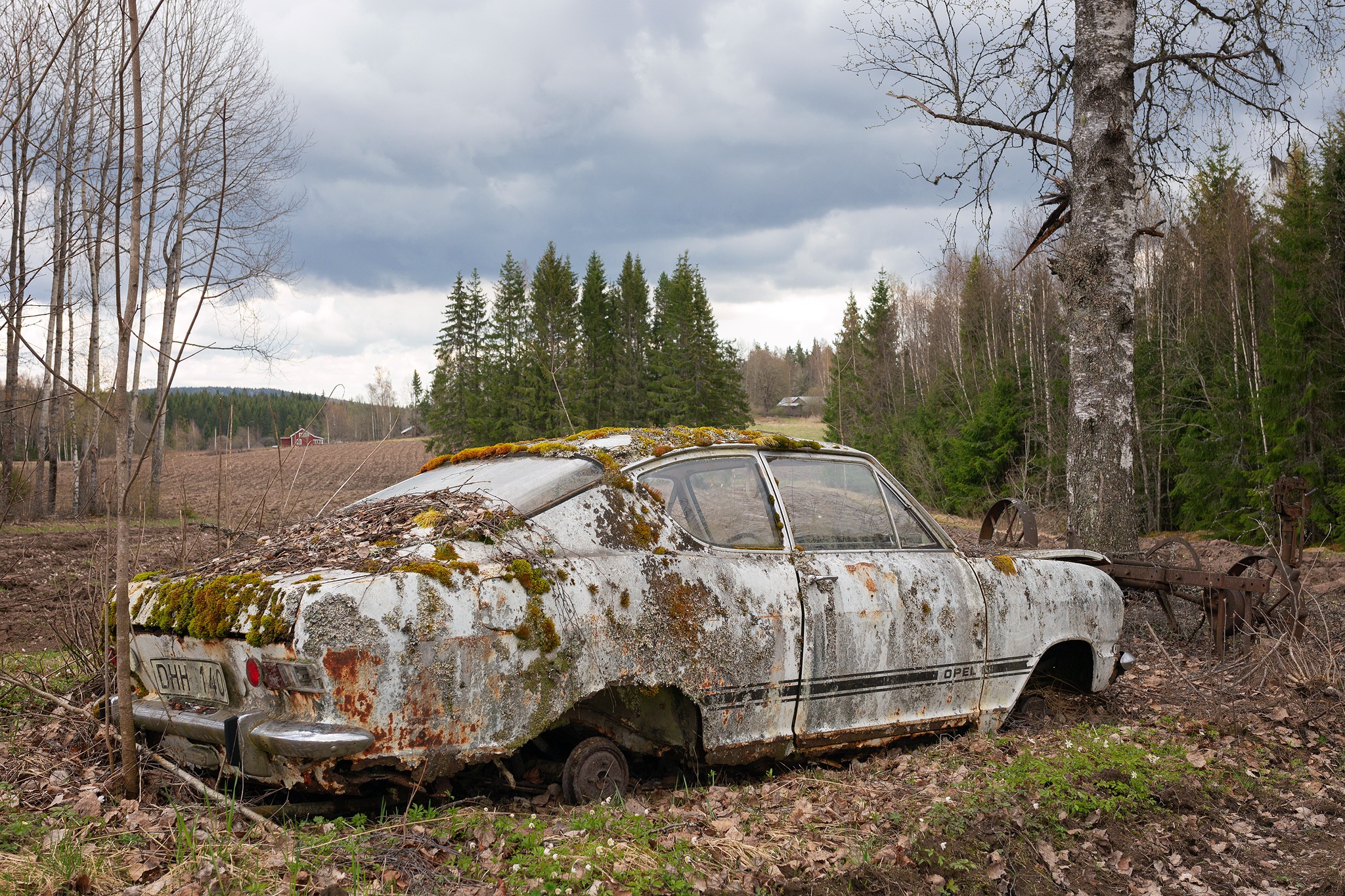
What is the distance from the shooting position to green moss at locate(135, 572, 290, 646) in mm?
3002

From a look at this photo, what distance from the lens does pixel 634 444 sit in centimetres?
415

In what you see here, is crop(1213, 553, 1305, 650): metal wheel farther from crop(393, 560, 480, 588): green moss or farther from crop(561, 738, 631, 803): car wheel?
crop(393, 560, 480, 588): green moss

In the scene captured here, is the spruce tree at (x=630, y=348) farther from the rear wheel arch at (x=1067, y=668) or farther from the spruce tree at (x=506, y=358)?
the rear wheel arch at (x=1067, y=668)

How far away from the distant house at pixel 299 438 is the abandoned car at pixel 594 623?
1.59ft

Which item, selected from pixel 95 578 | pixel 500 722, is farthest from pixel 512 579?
pixel 95 578

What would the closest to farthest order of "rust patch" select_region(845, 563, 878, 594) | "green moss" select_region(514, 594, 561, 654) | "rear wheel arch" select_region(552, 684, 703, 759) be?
"green moss" select_region(514, 594, 561, 654)
"rear wheel arch" select_region(552, 684, 703, 759)
"rust patch" select_region(845, 563, 878, 594)

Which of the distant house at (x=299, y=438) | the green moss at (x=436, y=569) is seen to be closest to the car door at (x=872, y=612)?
the green moss at (x=436, y=569)

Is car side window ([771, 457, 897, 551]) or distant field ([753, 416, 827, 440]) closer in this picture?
car side window ([771, 457, 897, 551])

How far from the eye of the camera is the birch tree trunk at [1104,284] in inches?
317

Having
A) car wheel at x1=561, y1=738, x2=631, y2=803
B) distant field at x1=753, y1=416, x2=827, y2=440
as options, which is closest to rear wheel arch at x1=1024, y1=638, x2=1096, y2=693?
car wheel at x1=561, y1=738, x2=631, y2=803

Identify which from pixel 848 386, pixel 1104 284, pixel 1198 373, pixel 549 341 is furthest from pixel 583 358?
pixel 1104 284

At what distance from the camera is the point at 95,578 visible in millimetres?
5082

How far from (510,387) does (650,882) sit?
42.7m

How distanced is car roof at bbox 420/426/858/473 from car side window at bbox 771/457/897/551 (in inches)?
4.1
